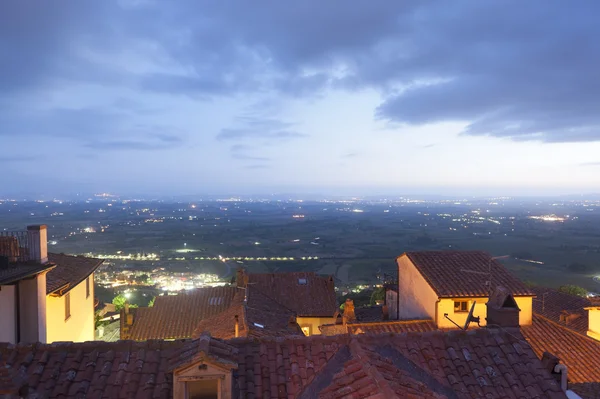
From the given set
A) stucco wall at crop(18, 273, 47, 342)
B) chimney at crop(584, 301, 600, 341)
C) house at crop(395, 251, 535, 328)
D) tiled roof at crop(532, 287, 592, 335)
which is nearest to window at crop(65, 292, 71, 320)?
stucco wall at crop(18, 273, 47, 342)

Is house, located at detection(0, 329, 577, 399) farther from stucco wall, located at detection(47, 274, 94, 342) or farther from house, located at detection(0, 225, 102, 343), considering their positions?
stucco wall, located at detection(47, 274, 94, 342)

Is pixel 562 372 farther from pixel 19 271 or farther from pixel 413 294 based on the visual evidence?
pixel 413 294

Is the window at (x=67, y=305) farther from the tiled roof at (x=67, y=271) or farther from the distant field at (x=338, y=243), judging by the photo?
the distant field at (x=338, y=243)

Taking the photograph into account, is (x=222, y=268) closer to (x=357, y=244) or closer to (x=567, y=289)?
(x=357, y=244)

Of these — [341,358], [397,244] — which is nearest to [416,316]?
[341,358]

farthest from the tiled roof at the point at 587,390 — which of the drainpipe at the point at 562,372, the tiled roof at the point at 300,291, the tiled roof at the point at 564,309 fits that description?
the tiled roof at the point at 300,291
